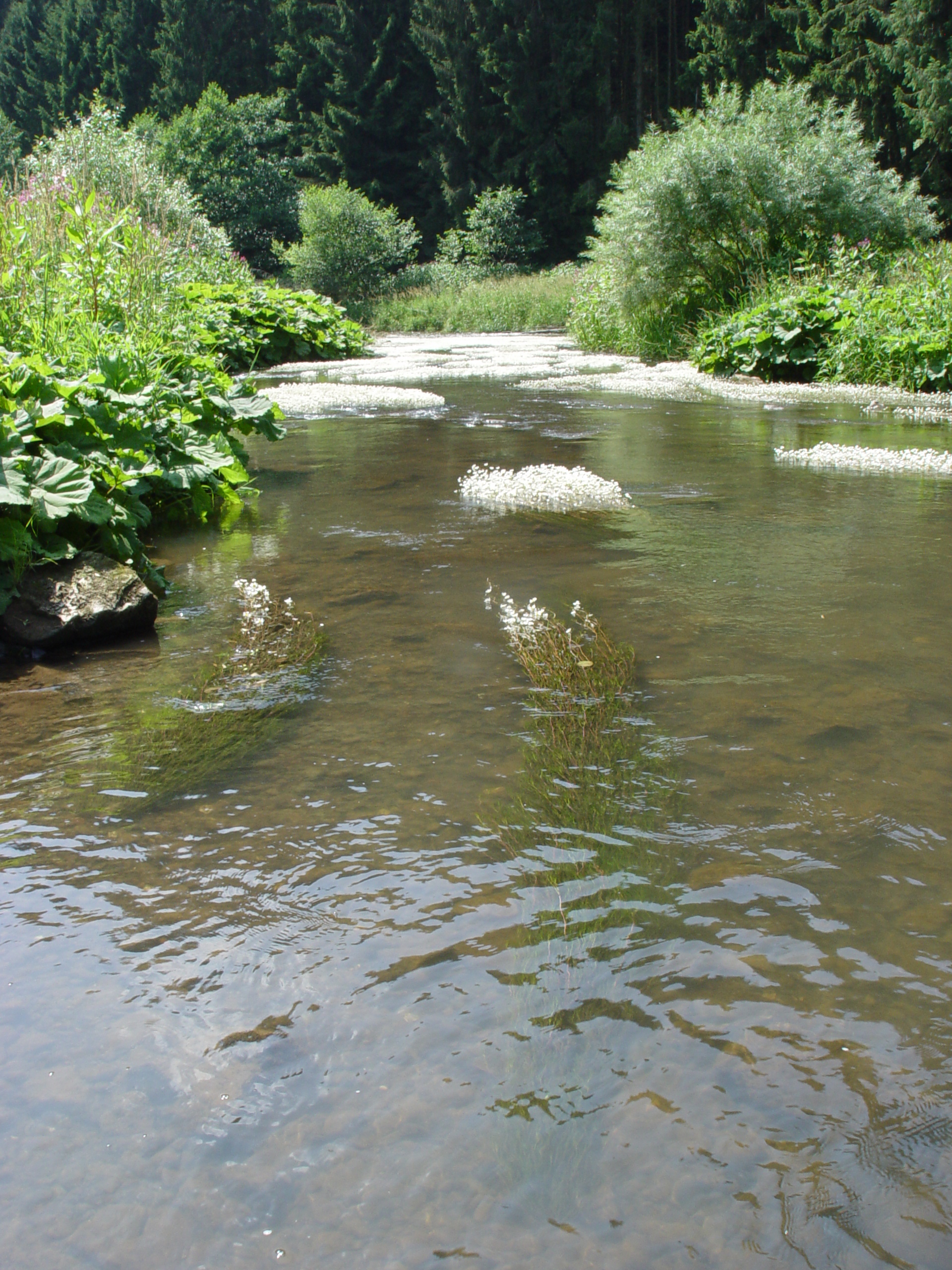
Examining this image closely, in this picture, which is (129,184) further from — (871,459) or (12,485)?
(12,485)

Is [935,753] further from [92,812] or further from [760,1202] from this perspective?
[92,812]

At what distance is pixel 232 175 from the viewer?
129 feet

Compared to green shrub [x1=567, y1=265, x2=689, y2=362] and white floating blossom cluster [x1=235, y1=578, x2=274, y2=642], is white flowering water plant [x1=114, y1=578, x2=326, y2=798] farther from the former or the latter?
green shrub [x1=567, y1=265, x2=689, y2=362]

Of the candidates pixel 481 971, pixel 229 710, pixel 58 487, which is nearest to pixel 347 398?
pixel 58 487

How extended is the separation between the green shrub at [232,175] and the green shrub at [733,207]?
83.9 feet

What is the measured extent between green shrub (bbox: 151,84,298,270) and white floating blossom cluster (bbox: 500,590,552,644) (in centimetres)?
3720

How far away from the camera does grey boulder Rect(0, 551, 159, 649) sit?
3799mm

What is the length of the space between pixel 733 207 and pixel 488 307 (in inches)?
423

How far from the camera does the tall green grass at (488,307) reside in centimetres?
2436

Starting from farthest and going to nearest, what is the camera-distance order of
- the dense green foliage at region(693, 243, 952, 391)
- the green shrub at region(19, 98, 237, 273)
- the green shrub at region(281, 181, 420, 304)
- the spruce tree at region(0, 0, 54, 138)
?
the spruce tree at region(0, 0, 54, 138) → the green shrub at region(281, 181, 420, 304) → the dense green foliage at region(693, 243, 952, 391) → the green shrub at region(19, 98, 237, 273)

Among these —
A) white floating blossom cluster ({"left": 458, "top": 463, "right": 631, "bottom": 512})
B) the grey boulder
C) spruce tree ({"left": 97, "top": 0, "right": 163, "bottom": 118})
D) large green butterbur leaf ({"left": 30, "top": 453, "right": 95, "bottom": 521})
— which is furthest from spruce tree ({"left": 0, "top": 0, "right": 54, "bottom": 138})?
the grey boulder

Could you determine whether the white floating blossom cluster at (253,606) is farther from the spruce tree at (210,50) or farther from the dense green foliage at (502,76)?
the spruce tree at (210,50)

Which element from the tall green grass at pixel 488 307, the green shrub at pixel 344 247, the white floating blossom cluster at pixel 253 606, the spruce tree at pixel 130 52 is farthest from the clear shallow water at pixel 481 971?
the spruce tree at pixel 130 52

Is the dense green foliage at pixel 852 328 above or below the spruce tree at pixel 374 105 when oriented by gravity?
below
